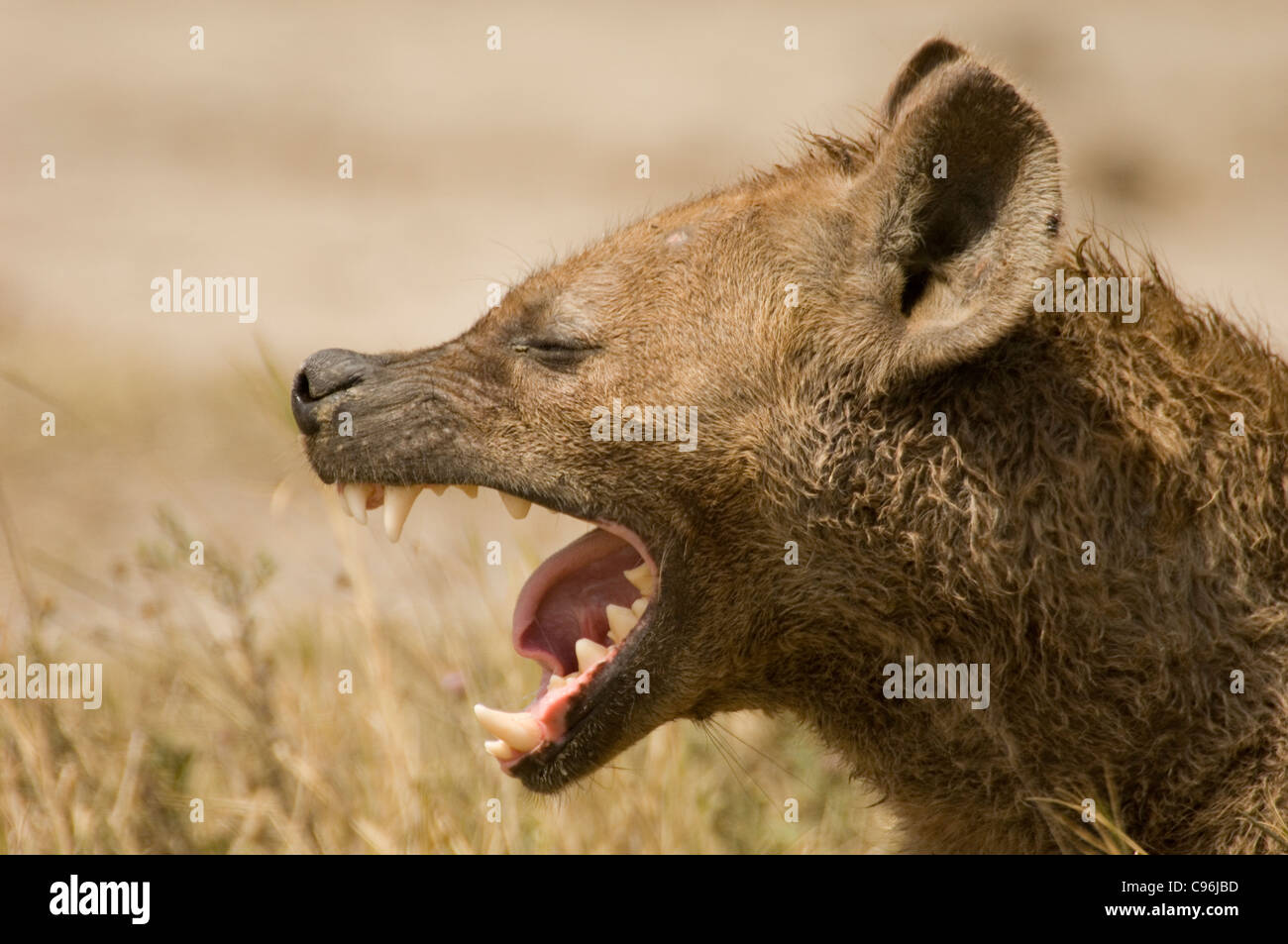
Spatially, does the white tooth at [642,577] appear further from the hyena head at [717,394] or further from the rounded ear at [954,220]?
the rounded ear at [954,220]

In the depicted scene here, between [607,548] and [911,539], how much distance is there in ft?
2.82

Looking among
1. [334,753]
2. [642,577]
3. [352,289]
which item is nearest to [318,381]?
[642,577]

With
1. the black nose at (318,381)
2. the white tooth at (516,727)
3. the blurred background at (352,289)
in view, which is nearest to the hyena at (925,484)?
the white tooth at (516,727)

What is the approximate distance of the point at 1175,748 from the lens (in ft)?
12.5

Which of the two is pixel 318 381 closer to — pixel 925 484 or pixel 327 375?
pixel 327 375

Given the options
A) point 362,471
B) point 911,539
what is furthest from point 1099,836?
point 362,471

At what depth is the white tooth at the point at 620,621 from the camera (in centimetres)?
412

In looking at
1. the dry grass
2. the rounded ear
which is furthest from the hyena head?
the dry grass

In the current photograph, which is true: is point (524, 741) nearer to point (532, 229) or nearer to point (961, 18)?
point (532, 229)

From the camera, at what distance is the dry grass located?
5.09m

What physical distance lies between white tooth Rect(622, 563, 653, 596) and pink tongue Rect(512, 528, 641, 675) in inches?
4.6

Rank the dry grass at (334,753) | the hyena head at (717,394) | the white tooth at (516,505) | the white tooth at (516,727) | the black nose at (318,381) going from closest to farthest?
1. the hyena head at (717,394)
2. the white tooth at (516,727)
3. the white tooth at (516,505)
4. the black nose at (318,381)
5. the dry grass at (334,753)

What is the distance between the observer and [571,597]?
435cm

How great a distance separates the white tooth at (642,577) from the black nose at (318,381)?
84 cm
